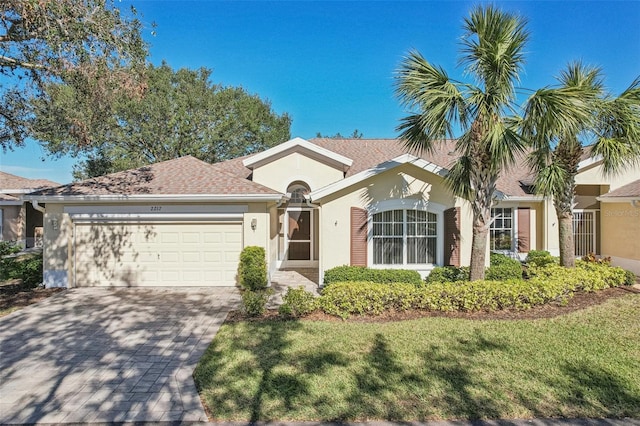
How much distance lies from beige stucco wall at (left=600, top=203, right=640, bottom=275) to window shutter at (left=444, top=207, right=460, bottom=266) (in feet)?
27.3

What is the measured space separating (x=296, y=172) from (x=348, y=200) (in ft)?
16.3

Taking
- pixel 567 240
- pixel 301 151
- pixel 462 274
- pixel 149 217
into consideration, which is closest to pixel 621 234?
pixel 567 240

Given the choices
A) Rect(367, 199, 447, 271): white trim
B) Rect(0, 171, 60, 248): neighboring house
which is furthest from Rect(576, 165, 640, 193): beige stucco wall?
Rect(0, 171, 60, 248): neighboring house

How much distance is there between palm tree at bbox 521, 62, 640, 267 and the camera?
884 cm

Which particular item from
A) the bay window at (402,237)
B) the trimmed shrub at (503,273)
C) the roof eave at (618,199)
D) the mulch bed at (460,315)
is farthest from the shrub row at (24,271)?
the roof eave at (618,199)

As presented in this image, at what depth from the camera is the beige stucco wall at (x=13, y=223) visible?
901 inches

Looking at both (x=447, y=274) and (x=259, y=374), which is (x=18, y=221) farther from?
(x=447, y=274)

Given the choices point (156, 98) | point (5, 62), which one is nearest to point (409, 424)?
point (5, 62)

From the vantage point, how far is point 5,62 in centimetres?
906

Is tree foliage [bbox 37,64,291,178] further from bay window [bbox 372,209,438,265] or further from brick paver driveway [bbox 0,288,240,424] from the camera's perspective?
bay window [bbox 372,209,438,265]

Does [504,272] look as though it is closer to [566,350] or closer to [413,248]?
[413,248]

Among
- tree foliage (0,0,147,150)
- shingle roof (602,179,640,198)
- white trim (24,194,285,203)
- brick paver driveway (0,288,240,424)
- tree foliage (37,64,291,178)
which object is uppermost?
tree foliage (37,64,291,178)

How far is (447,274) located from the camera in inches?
423

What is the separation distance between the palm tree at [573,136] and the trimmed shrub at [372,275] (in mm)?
5326
